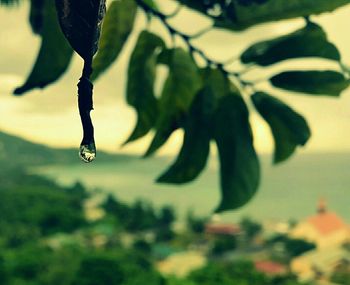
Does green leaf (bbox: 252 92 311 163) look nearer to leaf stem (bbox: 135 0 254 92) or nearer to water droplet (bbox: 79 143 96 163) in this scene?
leaf stem (bbox: 135 0 254 92)

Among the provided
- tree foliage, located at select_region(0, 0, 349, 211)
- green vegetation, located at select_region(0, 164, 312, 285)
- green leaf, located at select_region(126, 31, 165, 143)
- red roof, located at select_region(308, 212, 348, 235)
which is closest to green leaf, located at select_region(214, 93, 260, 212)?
tree foliage, located at select_region(0, 0, 349, 211)

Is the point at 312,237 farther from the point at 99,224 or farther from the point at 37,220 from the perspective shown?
the point at 37,220

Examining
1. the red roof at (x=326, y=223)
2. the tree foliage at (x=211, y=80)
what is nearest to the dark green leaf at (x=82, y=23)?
the tree foliage at (x=211, y=80)

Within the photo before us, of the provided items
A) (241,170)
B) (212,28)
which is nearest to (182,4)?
(212,28)

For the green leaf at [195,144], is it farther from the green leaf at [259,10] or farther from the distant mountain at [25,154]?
the distant mountain at [25,154]

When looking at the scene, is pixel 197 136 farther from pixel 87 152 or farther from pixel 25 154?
pixel 25 154

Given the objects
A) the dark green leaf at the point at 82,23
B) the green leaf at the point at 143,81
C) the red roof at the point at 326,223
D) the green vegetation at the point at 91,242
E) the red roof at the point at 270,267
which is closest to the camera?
the dark green leaf at the point at 82,23
